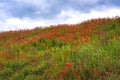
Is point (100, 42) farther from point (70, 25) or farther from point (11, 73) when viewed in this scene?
point (70, 25)

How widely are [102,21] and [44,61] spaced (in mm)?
7109

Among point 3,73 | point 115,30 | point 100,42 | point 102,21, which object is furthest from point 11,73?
point 102,21

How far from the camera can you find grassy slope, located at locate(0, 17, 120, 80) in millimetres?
10893

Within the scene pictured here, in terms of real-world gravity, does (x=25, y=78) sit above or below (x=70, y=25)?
below

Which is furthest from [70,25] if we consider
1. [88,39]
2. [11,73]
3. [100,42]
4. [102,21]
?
[11,73]

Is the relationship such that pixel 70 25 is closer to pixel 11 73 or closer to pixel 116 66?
pixel 11 73

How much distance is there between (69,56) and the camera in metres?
12.7

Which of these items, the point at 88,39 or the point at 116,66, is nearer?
the point at 116,66

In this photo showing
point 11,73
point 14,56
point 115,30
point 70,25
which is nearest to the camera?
point 11,73

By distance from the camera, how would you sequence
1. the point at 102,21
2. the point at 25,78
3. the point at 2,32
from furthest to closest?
the point at 2,32 < the point at 102,21 < the point at 25,78

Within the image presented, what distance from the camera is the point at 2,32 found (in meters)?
23.6

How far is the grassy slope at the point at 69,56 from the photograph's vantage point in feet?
35.7

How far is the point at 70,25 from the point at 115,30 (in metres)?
4.82

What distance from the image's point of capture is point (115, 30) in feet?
52.9
